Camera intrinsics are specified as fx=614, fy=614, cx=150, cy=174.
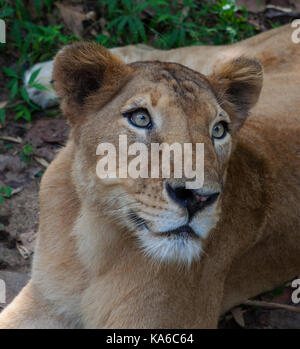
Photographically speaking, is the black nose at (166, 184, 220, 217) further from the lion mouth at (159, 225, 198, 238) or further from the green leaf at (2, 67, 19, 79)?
the green leaf at (2, 67, 19, 79)

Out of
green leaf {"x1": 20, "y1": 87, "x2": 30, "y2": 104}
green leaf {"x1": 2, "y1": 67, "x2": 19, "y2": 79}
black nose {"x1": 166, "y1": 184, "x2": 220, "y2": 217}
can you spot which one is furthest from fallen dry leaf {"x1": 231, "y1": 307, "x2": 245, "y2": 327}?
green leaf {"x1": 2, "y1": 67, "x2": 19, "y2": 79}

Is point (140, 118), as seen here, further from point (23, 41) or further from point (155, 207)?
point (23, 41)

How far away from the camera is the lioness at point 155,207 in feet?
9.16

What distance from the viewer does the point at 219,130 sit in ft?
10.4

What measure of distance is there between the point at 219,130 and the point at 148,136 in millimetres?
476

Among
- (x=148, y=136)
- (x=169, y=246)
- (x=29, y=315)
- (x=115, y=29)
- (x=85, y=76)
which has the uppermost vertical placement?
(x=85, y=76)

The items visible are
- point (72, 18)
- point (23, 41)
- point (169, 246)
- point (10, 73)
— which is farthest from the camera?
point (72, 18)

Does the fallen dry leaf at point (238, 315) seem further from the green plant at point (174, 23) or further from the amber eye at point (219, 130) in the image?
the green plant at point (174, 23)

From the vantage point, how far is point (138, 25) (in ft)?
19.5

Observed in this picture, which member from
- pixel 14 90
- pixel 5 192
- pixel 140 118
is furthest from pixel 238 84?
pixel 14 90

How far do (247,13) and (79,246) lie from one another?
14.3ft

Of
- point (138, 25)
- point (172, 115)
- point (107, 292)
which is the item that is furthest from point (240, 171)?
point (138, 25)

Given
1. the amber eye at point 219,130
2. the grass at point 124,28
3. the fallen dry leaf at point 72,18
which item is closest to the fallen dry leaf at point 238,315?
the amber eye at point 219,130
